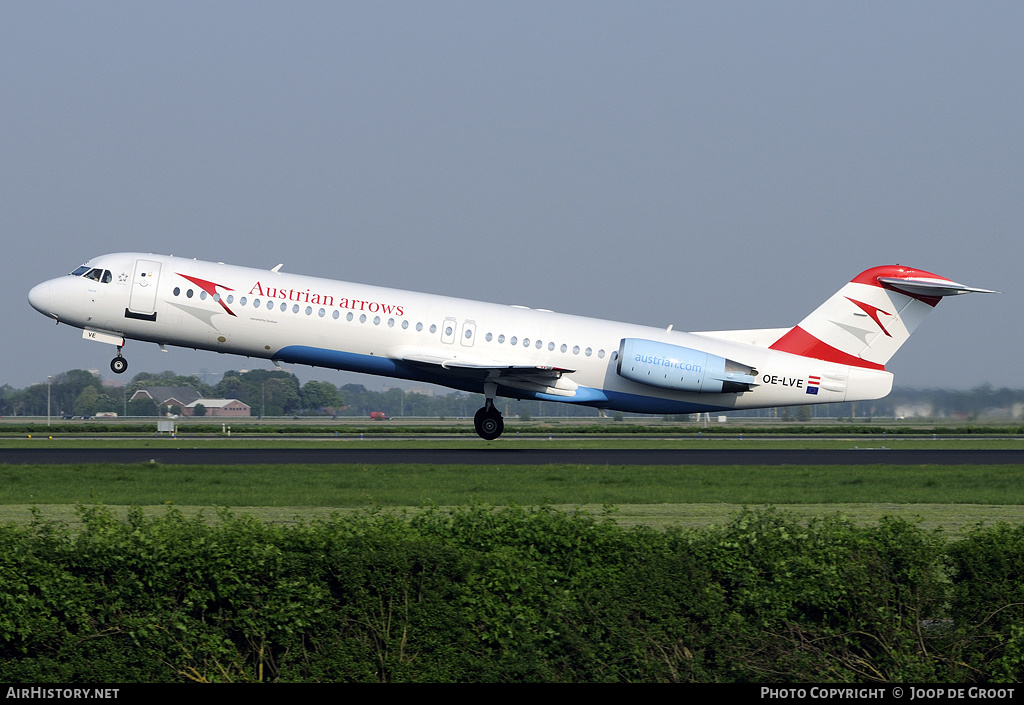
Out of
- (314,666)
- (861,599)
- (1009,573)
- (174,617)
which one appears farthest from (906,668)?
(174,617)

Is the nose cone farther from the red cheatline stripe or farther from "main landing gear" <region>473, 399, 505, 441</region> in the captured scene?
the red cheatline stripe

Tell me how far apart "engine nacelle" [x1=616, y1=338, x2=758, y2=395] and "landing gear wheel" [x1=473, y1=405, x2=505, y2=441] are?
424cm

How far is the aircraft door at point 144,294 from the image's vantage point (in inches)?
1156

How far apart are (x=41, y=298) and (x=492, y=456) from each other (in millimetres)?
14467

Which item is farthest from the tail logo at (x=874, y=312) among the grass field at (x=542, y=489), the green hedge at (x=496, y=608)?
the green hedge at (x=496, y=608)

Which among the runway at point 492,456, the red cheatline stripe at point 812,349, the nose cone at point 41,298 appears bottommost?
the runway at point 492,456

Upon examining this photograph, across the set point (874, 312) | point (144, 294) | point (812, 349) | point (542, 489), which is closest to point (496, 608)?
point (542, 489)

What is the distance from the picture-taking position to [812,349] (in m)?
32.2

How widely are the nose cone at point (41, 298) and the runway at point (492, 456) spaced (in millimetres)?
4307

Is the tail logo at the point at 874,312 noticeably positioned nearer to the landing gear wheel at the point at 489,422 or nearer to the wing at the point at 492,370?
the wing at the point at 492,370

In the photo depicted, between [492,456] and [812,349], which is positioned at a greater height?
[812,349]

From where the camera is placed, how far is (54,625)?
9.36 metres

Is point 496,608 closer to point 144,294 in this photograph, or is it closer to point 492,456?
point 492,456
